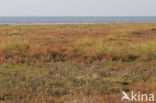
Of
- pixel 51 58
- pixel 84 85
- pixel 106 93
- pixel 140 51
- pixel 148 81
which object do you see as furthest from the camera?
pixel 140 51

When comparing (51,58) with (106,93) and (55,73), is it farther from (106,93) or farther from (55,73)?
(106,93)

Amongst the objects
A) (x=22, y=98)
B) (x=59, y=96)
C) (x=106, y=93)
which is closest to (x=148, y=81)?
(x=106, y=93)

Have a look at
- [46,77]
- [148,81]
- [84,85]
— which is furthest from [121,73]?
[46,77]

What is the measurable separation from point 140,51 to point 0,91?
848cm

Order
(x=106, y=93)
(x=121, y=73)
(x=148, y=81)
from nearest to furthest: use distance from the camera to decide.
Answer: (x=106, y=93)
(x=148, y=81)
(x=121, y=73)

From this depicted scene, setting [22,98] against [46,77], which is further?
[46,77]

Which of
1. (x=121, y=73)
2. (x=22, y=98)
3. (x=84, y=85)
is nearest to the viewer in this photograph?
(x=22, y=98)

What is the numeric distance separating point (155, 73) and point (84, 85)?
3.15m

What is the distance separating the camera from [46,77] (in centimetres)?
775

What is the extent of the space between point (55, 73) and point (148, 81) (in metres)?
3.19

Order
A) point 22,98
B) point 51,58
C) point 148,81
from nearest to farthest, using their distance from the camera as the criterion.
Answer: point 22,98
point 148,81
point 51,58

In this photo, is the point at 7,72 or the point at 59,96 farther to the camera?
the point at 7,72

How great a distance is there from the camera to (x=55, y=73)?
8.45m

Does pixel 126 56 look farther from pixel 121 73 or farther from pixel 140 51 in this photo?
pixel 121 73
